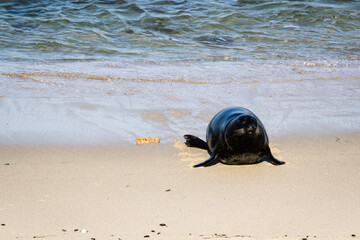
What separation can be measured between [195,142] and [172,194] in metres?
1.00

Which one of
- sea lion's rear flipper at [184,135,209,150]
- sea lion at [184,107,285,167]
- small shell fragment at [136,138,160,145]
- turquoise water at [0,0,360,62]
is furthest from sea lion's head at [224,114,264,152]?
turquoise water at [0,0,360,62]

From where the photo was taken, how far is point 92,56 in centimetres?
901

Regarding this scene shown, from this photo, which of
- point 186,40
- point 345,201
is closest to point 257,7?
point 186,40

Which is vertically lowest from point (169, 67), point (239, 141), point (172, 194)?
point (169, 67)

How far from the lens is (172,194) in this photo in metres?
3.45

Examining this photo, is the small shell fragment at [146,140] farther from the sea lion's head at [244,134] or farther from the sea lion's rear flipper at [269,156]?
the sea lion's rear flipper at [269,156]

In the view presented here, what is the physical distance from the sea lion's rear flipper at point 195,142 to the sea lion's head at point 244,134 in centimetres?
49

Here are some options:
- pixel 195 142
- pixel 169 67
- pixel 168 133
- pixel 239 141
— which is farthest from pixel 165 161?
pixel 169 67

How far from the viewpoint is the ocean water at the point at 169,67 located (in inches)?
203

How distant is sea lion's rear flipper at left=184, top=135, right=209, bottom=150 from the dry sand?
2.6 inches

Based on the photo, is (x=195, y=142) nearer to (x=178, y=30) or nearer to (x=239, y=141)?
(x=239, y=141)

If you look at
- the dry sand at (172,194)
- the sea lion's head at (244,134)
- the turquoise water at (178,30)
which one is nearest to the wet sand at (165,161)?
the dry sand at (172,194)

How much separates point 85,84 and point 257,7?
28.6ft

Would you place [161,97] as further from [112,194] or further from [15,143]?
[112,194]
